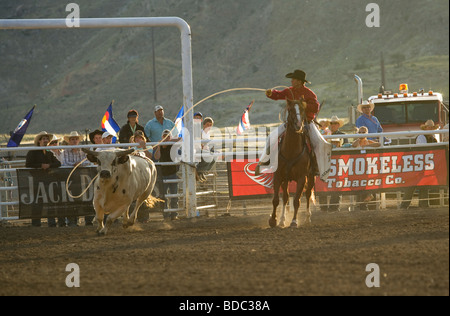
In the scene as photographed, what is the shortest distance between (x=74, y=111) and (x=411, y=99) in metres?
73.2

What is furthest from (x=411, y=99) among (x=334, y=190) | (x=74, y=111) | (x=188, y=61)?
(x=74, y=111)

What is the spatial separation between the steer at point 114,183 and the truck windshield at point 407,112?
8850 mm

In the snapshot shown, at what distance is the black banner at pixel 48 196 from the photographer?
44.6ft

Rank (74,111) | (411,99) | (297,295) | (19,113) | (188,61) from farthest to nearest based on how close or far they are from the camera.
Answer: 1. (19,113)
2. (74,111)
3. (411,99)
4. (188,61)
5. (297,295)

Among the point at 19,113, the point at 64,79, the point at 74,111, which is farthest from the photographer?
the point at 64,79

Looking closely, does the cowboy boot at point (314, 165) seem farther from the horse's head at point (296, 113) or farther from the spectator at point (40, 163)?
the spectator at point (40, 163)

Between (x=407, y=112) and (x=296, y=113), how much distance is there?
8.18 m

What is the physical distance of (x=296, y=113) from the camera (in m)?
11.6

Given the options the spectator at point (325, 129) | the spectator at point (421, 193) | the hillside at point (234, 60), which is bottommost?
the spectator at point (421, 193)

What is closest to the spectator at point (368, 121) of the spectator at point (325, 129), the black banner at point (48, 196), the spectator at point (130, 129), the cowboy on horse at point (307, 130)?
the spectator at point (325, 129)

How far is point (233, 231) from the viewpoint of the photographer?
37.9 feet

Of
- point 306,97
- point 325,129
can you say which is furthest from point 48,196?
point 325,129
